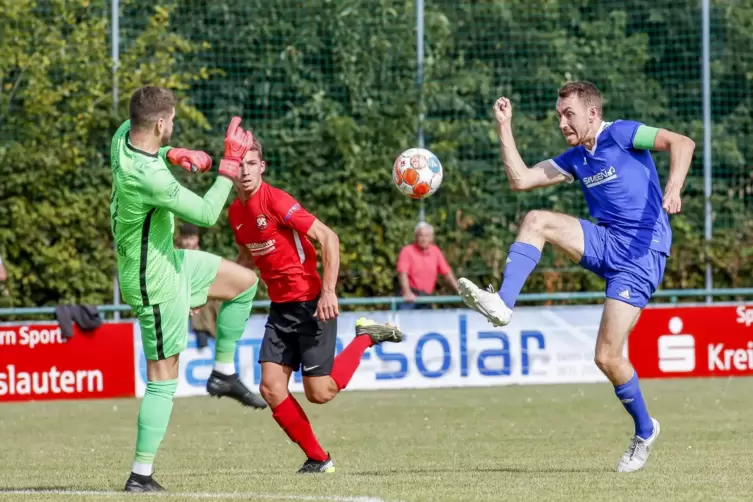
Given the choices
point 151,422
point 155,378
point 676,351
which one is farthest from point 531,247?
point 676,351

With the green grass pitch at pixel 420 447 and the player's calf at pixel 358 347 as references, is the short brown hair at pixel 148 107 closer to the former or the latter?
the green grass pitch at pixel 420 447

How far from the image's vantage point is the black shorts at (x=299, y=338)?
8.20 meters

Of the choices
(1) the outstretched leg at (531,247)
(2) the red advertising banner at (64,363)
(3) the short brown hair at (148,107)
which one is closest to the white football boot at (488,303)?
(1) the outstretched leg at (531,247)

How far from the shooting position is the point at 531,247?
7.55 meters

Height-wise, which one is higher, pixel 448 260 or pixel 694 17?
pixel 694 17

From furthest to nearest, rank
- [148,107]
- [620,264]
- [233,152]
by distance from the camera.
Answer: [620,264] < [233,152] < [148,107]

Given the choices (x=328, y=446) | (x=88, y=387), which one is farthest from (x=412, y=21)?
(x=328, y=446)

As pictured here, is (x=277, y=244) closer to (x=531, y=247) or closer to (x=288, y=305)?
(x=288, y=305)

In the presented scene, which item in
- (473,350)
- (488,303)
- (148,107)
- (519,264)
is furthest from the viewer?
(473,350)

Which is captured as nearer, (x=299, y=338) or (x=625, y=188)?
(x=625, y=188)

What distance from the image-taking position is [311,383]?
827cm

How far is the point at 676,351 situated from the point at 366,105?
500 centimetres

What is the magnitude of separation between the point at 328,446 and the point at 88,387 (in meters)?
5.08

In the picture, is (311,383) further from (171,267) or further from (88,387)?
(88,387)
